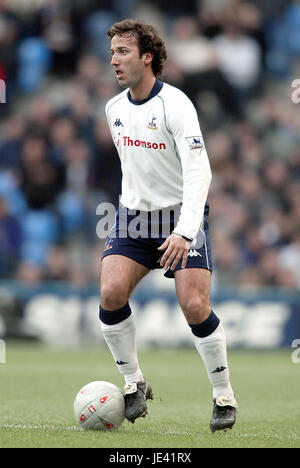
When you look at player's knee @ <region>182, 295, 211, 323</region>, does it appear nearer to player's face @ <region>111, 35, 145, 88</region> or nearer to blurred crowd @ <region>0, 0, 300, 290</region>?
player's face @ <region>111, 35, 145, 88</region>

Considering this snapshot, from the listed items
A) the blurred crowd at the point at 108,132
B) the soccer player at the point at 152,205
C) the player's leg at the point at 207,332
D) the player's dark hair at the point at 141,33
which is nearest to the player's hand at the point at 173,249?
the soccer player at the point at 152,205

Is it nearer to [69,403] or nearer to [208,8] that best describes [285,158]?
[208,8]

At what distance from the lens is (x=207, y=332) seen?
18.9 feet

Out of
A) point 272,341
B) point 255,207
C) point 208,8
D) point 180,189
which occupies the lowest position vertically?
point 272,341

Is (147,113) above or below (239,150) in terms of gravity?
above

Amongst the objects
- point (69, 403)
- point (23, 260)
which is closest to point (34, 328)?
Result: point (23, 260)

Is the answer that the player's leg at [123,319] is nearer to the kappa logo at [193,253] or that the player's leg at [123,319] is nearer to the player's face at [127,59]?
the kappa logo at [193,253]

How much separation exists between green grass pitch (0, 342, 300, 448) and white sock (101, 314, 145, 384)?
14.1 inches

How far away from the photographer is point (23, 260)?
1305cm

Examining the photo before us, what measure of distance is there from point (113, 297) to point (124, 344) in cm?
38

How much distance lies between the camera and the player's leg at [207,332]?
18.6ft

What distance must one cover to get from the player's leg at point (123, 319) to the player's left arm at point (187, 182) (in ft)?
1.10

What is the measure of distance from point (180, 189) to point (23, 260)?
290 inches
